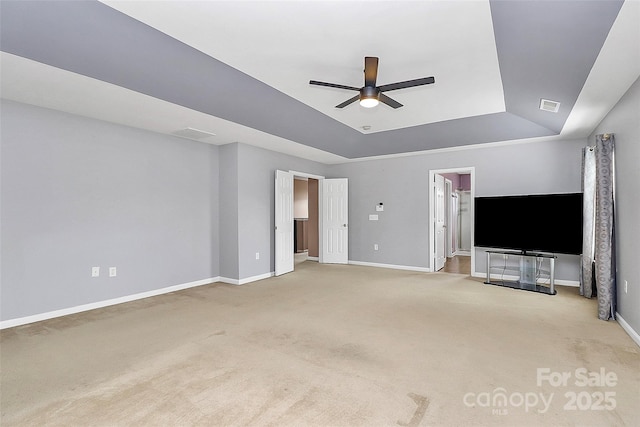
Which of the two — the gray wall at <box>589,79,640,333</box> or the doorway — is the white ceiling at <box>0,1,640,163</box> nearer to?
the gray wall at <box>589,79,640,333</box>

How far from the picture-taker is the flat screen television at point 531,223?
4.72 meters

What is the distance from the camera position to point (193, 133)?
493 cm

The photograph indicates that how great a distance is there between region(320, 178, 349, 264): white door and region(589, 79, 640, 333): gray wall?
4770 millimetres

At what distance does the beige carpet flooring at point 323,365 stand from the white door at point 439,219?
7.81ft

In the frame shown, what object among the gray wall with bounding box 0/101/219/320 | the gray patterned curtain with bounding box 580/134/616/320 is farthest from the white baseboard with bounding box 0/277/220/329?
the gray patterned curtain with bounding box 580/134/616/320

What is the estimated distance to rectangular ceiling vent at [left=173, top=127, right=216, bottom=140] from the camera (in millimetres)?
4754

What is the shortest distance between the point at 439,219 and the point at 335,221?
2.34 metres

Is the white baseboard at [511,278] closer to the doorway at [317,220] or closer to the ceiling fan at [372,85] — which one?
the doorway at [317,220]

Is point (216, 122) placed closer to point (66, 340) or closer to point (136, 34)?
point (136, 34)

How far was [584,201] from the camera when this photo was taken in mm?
4559

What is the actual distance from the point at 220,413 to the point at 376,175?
5.94 meters

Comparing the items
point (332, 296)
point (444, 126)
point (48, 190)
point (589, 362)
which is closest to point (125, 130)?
point (48, 190)

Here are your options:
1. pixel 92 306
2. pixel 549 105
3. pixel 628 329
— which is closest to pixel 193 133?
pixel 92 306

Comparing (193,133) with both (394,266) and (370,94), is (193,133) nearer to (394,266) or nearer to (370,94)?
(370,94)
